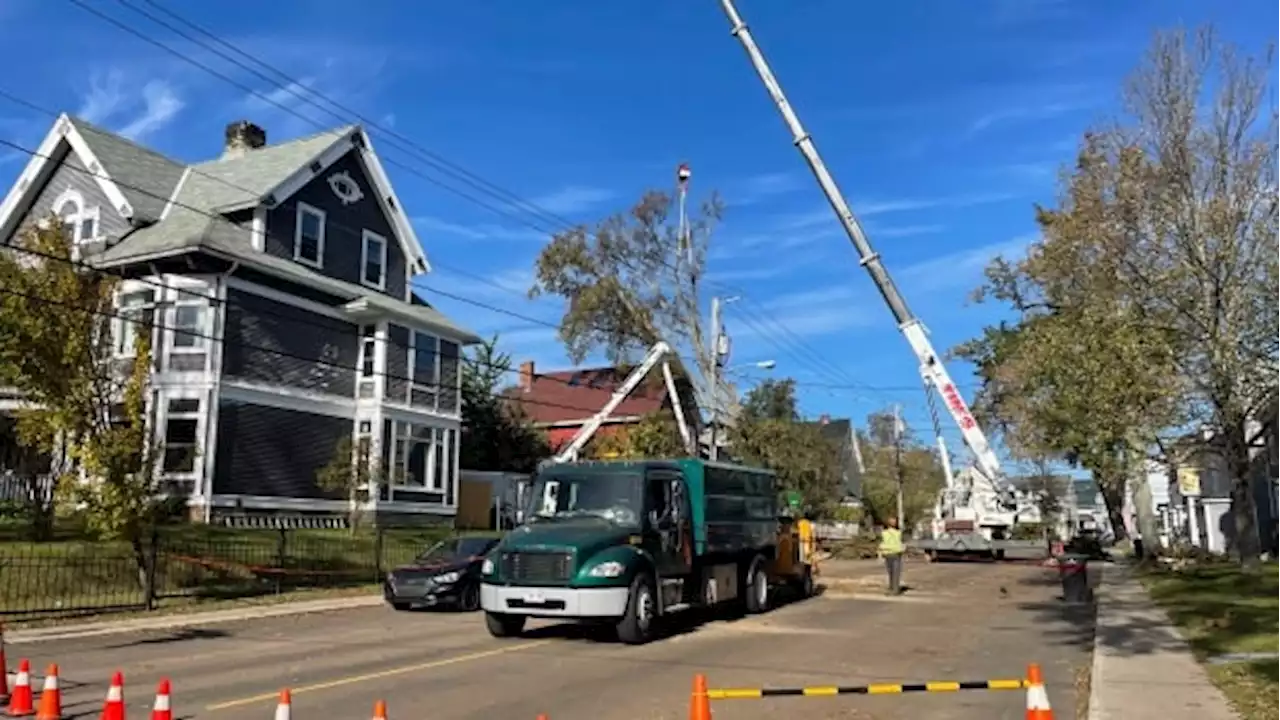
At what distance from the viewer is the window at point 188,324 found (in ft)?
97.1

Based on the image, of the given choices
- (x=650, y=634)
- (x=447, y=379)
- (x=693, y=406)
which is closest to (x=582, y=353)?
(x=693, y=406)

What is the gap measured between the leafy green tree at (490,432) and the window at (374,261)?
41.0 feet

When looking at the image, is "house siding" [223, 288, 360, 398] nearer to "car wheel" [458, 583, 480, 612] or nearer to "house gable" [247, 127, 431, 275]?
"house gable" [247, 127, 431, 275]

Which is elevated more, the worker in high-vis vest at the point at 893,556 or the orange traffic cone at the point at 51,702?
the worker in high-vis vest at the point at 893,556

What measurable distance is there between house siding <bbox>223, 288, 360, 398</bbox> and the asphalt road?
12.6m

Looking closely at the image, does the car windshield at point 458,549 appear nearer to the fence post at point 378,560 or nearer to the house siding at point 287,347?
the fence post at point 378,560

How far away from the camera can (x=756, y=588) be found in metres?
20.0

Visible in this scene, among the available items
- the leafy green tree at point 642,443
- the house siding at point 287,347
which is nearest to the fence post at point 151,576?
the house siding at point 287,347

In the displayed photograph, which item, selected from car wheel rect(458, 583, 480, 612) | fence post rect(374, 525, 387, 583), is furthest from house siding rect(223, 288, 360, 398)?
car wheel rect(458, 583, 480, 612)

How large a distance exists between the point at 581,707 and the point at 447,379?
2873cm

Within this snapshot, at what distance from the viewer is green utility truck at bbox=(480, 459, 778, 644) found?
47.7 feet

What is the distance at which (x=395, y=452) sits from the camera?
3497cm

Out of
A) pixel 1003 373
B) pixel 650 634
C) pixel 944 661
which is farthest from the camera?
pixel 1003 373

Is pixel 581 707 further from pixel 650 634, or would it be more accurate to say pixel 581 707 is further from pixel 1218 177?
pixel 1218 177
